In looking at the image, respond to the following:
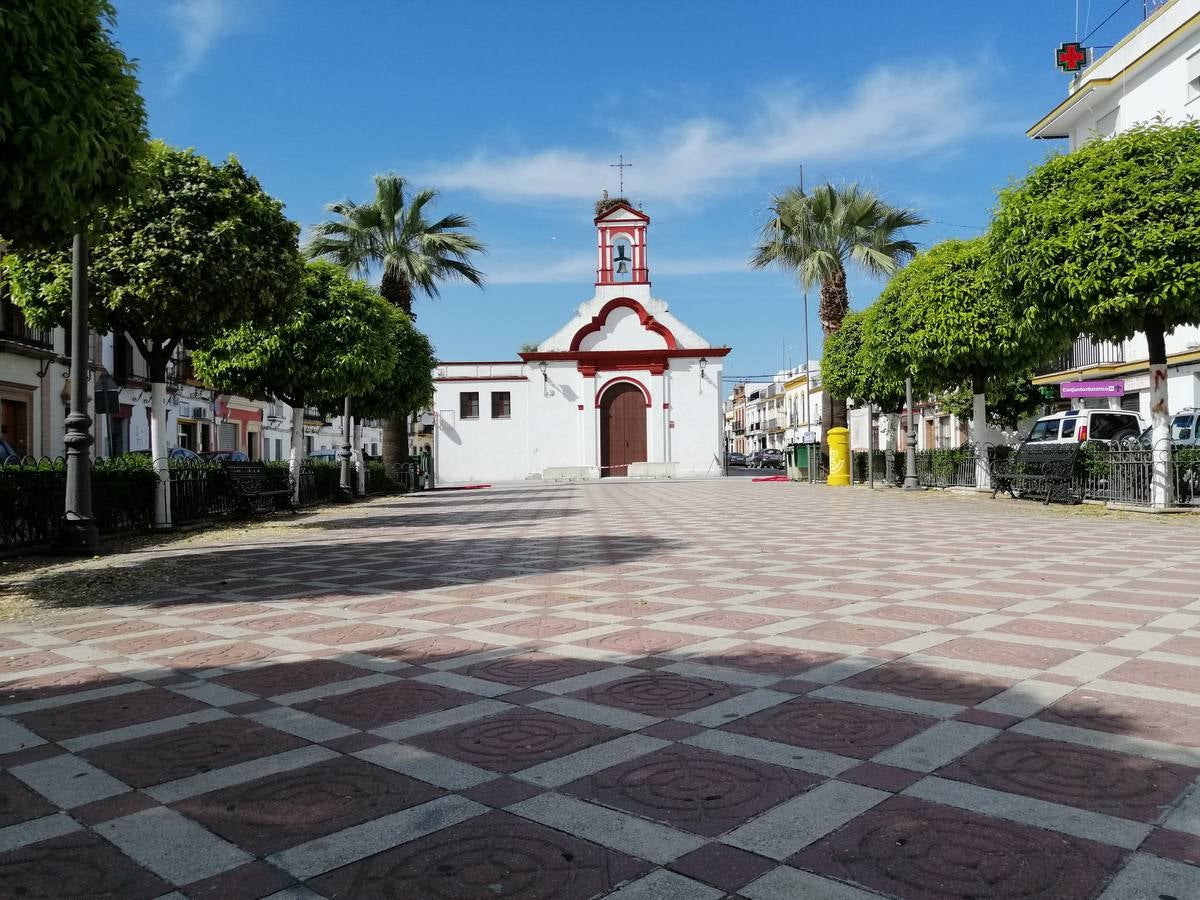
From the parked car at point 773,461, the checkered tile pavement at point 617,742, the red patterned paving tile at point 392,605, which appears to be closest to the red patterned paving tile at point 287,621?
the checkered tile pavement at point 617,742

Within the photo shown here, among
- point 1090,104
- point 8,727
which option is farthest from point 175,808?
point 1090,104

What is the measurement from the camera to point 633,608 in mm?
6289

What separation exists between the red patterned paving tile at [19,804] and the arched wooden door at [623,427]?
3761 centimetres

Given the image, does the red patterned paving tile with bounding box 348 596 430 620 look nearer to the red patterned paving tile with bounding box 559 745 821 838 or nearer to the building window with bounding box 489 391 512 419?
the red patterned paving tile with bounding box 559 745 821 838

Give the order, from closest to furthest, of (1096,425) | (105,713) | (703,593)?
(105,713) → (703,593) → (1096,425)

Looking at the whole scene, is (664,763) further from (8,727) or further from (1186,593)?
(1186,593)

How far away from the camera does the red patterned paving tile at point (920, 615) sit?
5.59m

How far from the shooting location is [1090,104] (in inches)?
1067

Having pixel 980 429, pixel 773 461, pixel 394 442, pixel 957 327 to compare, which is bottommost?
pixel 773 461

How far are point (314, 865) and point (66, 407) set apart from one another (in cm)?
2923

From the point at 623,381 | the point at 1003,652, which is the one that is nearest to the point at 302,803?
the point at 1003,652

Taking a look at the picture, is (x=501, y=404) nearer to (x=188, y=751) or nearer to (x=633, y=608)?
(x=633, y=608)

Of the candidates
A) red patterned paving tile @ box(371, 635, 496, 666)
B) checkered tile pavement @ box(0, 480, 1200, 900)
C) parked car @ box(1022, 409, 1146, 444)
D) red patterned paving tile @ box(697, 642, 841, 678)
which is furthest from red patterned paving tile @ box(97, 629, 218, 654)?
parked car @ box(1022, 409, 1146, 444)

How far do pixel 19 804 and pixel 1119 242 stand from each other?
45.4 feet
